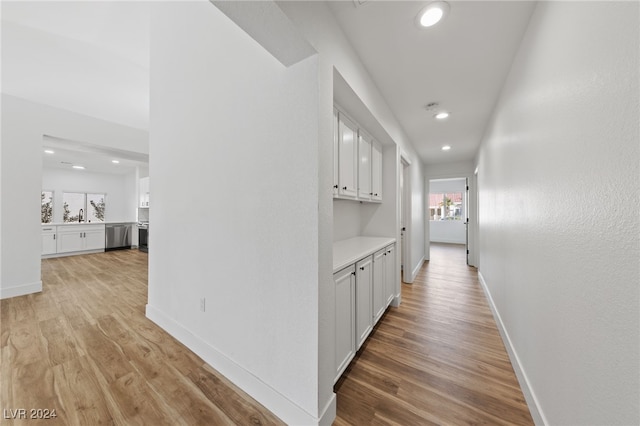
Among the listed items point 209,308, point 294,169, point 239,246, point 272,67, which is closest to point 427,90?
point 272,67

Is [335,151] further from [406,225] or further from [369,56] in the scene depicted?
[406,225]

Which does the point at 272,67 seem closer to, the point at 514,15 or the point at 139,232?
the point at 514,15

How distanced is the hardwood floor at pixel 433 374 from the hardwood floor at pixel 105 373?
683 mm

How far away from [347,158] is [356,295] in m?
1.19

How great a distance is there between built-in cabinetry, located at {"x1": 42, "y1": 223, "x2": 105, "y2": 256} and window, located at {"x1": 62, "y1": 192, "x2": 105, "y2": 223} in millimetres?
1257

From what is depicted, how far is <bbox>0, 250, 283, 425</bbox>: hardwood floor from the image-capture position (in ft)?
4.49

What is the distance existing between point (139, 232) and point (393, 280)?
7.61 metres

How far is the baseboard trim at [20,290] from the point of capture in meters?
3.09

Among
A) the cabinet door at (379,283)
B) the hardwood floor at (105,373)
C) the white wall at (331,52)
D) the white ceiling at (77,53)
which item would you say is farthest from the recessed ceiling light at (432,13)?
the white ceiling at (77,53)

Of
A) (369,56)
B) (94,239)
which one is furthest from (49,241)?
(369,56)

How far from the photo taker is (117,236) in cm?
709

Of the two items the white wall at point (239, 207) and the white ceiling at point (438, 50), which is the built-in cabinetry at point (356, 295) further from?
the white ceiling at point (438, 50)

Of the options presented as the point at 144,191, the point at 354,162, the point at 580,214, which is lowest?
the point at 580,214

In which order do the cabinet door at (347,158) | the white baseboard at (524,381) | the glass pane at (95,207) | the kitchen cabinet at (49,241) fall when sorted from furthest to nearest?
1. the glass pane at (95,207)
2. the kitchen cabinet at (49,241)
3. the cabinet door at (347,158)
4. the white baseboard at (524,381)
